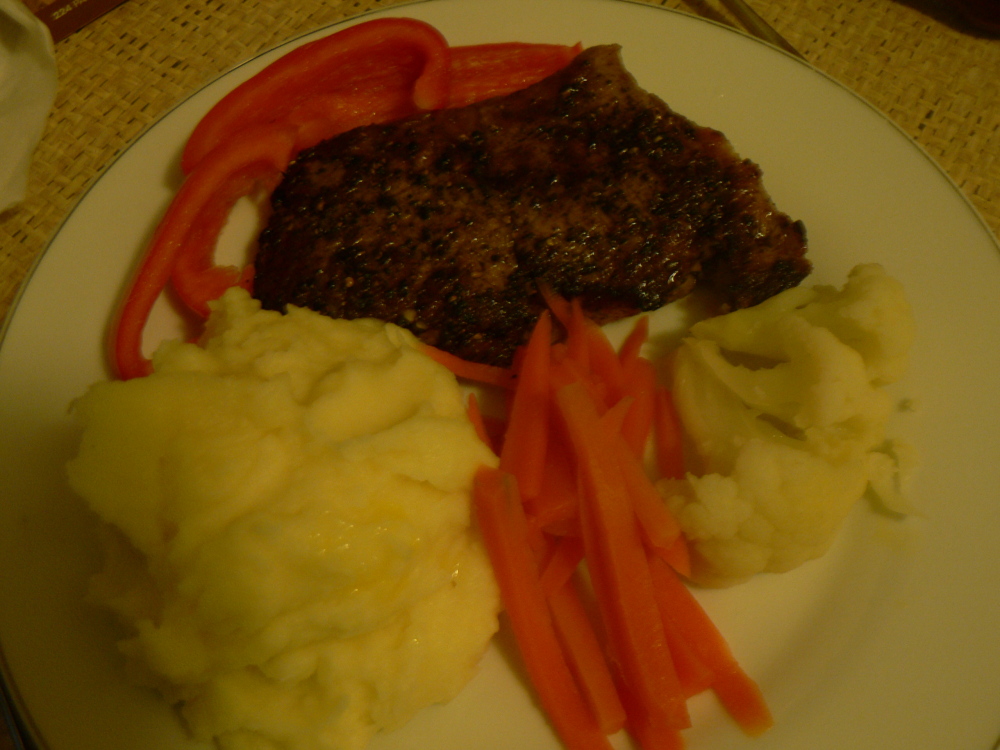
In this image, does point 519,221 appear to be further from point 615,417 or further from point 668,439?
point 668,439

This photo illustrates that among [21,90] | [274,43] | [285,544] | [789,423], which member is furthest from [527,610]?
[21,90]

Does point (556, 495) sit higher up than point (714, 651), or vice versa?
point (556, 495)

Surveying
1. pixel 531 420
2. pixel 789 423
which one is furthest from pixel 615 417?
pixel 789 423

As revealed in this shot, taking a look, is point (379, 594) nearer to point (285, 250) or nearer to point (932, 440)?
point (285, 250)

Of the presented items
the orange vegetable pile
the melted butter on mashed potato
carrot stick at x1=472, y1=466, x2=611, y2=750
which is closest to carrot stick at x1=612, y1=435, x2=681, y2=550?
the orange vegetable pile

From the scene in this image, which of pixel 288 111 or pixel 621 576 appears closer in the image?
pixel 621 576

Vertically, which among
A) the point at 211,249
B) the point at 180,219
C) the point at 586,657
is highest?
the point at 180,219

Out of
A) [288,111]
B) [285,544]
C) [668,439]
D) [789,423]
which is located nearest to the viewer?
[285,544]

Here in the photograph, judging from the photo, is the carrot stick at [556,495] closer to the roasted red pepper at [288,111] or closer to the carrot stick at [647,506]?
the carrot stick at [647,506]

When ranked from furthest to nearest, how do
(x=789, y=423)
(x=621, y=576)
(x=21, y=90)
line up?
(x=21, y=90), (x=789, y=423), (x=621, y=576)
